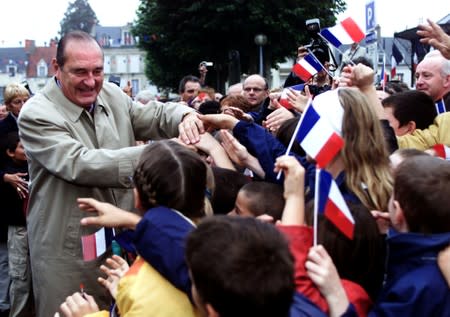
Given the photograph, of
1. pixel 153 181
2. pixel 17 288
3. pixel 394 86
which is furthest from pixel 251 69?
pixel 153 181

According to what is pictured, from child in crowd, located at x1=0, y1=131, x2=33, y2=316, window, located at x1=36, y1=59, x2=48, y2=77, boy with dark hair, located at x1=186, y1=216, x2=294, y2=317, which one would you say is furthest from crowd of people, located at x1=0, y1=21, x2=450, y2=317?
window, located at x1=36, y1=59, x2=48, y2=77

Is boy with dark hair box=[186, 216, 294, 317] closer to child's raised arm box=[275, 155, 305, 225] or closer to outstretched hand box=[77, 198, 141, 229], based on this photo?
child's raised arm box=[275, 155, 305, 225]

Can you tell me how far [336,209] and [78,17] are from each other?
103935mm

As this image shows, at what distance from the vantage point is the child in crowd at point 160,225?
7.38ft

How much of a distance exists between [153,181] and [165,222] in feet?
0.68

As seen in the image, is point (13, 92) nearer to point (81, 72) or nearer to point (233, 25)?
point (81, 72)

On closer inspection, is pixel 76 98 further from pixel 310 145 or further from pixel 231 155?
pixel 310 145

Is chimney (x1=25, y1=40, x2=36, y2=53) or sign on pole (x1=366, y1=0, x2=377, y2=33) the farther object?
chimney (x1=25, y1=40, x2=36, y2=53)

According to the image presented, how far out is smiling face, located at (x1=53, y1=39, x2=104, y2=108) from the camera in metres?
3.58

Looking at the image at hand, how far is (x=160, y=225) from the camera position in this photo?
7.61ft

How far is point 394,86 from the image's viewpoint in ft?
24.8

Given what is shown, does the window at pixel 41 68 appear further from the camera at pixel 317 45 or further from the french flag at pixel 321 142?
the french flag at pixel 321 142

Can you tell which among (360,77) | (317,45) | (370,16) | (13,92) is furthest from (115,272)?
(370,16)

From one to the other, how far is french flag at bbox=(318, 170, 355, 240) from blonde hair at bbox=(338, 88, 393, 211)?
0.51 meters
